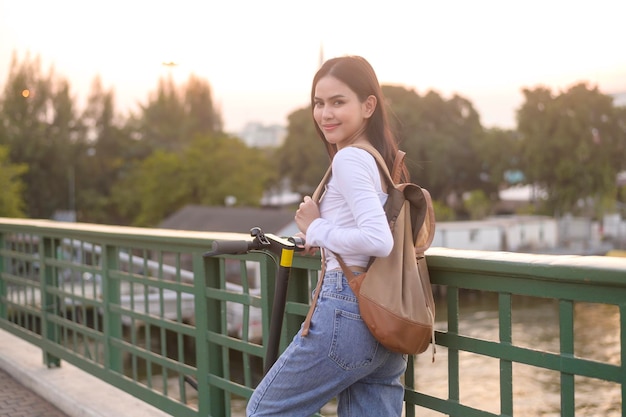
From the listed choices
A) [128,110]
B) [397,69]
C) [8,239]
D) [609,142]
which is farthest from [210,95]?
[8,239]

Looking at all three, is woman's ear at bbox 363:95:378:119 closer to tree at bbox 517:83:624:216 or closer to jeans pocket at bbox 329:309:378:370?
jeans pocket at bbox 329:309:378:370

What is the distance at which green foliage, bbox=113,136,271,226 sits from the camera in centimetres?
6456

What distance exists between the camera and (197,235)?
12.4 feet

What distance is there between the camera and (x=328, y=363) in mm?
2346

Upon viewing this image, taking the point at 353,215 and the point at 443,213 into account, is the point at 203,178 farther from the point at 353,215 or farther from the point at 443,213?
the point at 353,215

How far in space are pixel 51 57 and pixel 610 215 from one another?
50450 mm

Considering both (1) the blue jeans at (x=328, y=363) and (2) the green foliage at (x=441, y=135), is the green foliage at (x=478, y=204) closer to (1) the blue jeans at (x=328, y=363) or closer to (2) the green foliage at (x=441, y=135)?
(2) the green foliage at (x=441, y=135)

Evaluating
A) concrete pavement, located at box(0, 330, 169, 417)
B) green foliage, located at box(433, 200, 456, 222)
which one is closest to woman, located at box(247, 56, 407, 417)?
concrete pavement, located at box(0, 330, 169, 417)

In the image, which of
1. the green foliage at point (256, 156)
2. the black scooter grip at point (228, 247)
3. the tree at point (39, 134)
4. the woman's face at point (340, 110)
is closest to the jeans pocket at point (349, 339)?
the black scooter grip at point (228, 247)

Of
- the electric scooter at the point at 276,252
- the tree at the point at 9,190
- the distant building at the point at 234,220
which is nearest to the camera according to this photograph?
the electric scooter at the point at 276,252

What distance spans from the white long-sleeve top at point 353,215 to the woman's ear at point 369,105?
0.64 feet

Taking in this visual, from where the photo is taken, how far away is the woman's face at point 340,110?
2.42 m

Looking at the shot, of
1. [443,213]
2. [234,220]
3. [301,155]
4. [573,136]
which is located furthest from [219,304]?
[301,155]

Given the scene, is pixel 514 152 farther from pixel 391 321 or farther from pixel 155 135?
pixel 391 321
